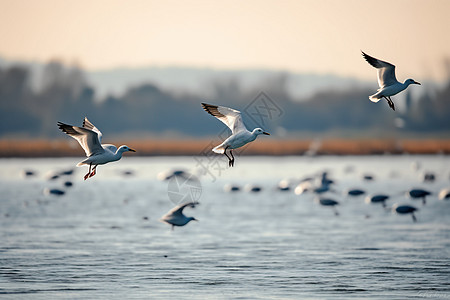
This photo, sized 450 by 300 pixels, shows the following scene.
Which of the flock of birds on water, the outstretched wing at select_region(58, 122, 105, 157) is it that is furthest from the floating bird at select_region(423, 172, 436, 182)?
the outstretched wing at select_region(58, 122, 105, 157)

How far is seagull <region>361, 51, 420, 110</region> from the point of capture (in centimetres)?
1512

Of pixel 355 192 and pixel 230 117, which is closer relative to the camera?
pixel 230 117

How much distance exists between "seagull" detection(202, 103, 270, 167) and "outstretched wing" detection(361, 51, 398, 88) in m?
2.46

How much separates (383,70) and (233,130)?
3202 millimetres

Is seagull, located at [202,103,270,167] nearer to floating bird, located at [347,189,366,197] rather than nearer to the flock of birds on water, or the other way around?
the flock of birds on water

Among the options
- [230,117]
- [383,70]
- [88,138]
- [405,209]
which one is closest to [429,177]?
[405,209]

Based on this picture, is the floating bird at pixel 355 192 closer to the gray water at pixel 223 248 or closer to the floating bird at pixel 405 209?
the gray water at pixel 223 248

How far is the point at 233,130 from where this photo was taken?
16.1 m

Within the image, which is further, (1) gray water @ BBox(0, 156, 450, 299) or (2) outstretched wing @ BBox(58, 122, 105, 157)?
(1) gray water @ BBox(0, 156, 450, 299)

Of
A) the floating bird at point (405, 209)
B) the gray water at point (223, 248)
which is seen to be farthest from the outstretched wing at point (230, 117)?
the floating bird at point (405, 209)

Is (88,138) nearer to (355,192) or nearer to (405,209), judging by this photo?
(405,209)

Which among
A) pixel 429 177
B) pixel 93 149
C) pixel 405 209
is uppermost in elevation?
pixel 429 177

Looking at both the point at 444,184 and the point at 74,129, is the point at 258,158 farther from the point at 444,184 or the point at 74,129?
the point at 74,129

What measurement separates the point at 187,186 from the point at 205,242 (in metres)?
18.9
